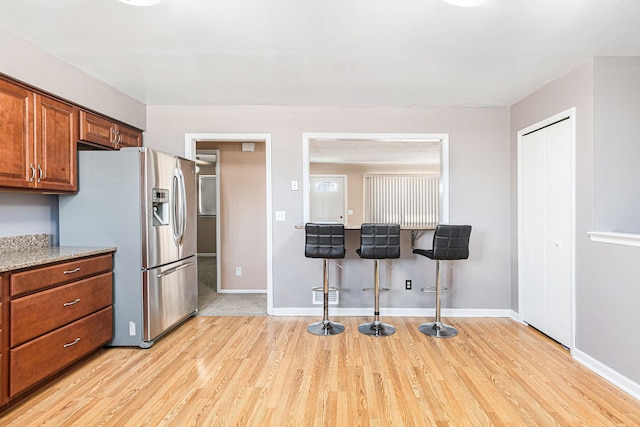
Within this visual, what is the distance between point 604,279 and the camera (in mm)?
2412

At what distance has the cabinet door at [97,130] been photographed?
2.84 meters

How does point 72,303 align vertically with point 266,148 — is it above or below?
below

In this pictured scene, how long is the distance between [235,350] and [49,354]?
125 cm

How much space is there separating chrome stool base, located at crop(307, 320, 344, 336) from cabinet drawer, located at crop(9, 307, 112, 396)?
1.76m

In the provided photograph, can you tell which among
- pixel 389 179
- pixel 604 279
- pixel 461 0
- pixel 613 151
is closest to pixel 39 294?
pixel 461 0

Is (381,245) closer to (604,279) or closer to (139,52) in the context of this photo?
(604,279)

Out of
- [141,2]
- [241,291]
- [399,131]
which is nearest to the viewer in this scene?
[141,2]

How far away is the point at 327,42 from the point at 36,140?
218 centimetres

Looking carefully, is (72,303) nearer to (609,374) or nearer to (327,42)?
(327,42)

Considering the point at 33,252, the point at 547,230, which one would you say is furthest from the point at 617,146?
the point at 33,252

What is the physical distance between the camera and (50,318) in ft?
7.20

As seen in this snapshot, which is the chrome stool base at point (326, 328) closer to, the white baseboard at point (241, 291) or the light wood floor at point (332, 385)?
the light wood floor at point (332, 385)

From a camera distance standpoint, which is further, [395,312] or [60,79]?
[395,312]

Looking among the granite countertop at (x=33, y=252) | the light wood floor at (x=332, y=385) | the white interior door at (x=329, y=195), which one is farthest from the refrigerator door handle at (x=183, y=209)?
the white interior door at (x=329, y=195)
